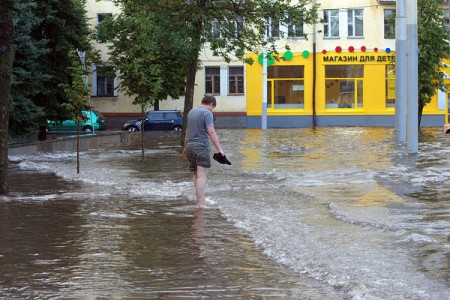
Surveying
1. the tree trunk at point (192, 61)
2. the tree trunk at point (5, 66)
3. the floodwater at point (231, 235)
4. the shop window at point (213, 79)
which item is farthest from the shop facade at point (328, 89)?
the tree trunk at point (5, 66)

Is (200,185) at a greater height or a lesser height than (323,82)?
lesser

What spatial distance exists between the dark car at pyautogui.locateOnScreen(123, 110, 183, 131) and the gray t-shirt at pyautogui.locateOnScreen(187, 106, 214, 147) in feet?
129

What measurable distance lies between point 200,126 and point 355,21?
44218mm

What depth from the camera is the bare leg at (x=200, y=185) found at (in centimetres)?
1276

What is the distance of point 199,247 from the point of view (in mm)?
9258

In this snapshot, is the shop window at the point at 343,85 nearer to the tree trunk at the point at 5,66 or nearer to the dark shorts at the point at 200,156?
the tree trunk at the point at 5,66

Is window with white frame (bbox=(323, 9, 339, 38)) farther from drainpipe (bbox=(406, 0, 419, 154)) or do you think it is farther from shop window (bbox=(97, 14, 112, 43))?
drainpipe (bbox=(406, 0, 419, 154))

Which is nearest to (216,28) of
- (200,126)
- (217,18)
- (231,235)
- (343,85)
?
(217,18)

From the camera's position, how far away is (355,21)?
5556cm

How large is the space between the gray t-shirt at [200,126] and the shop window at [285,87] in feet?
143

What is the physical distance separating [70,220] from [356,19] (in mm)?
46060

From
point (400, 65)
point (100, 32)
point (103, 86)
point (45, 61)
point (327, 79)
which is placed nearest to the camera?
point (400, 65)

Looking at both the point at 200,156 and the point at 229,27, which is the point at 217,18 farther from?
the point at 200,156

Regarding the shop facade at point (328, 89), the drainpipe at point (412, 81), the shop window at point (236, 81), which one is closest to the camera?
the drainpipe at point (412, 81)
